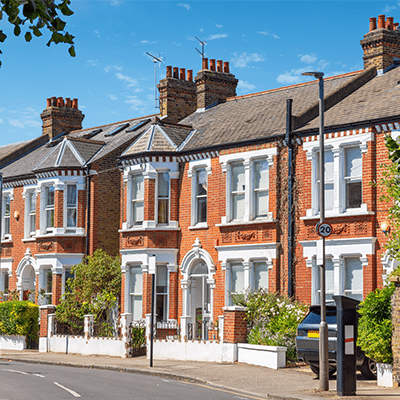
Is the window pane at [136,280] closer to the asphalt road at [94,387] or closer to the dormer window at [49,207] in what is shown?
the dormer window at [49,207]

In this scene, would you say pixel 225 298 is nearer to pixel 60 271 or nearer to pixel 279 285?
pixel 279 285

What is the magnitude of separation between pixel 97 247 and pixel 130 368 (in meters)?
11.1

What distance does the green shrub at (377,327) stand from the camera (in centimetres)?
1584

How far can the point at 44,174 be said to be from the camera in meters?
32.2

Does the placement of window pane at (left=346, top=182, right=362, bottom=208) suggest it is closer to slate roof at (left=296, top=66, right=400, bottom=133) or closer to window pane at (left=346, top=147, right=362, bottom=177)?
window pane at (left=346, top=147, right=362, bottom=177)

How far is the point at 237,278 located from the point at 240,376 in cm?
746

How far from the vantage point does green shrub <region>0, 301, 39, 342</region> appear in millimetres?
30781

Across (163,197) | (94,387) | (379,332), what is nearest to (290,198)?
(163,197)

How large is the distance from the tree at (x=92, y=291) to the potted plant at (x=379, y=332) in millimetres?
15052

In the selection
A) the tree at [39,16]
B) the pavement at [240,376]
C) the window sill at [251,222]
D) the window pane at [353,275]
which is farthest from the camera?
the window sill at [251,222]

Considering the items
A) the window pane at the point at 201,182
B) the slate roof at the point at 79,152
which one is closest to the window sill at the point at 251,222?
the window pane at the point at 201,182

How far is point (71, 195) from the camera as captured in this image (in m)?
32.1

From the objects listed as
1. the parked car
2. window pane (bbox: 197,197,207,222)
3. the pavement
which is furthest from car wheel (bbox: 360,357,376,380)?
window pane (bbox: 197,197,207,222)

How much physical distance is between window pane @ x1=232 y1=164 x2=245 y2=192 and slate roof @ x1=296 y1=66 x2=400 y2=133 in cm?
289
